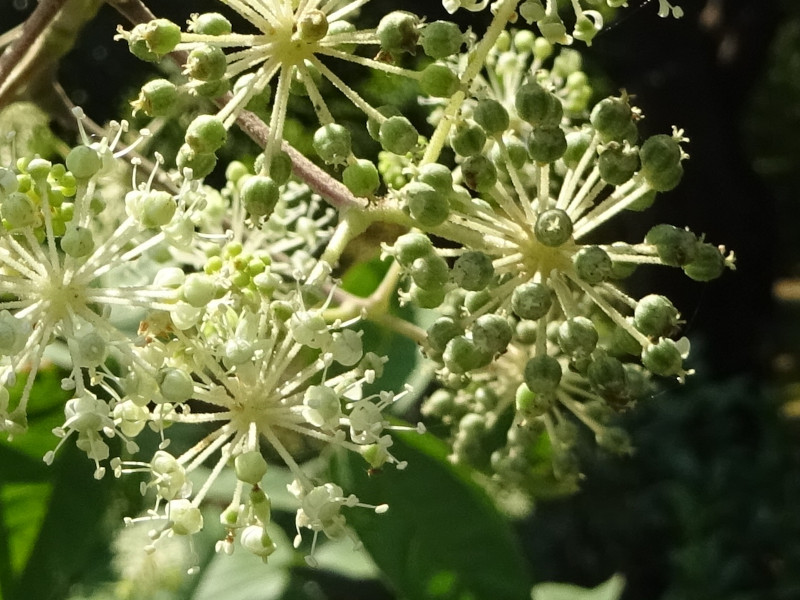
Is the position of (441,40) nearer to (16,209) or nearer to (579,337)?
(579,337)

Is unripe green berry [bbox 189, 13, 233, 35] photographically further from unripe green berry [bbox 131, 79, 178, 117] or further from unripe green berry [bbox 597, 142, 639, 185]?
unripe green berry [bbox 597, 142, 639, 185]

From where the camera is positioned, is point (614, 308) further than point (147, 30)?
Yes

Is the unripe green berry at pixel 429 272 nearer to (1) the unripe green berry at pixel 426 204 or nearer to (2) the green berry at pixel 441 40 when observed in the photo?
(1) the unripe green berry at pixel 426 204

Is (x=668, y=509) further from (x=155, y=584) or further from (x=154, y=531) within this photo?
(x=154, y=531)

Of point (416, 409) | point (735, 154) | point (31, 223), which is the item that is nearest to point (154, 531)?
point (31, 223)

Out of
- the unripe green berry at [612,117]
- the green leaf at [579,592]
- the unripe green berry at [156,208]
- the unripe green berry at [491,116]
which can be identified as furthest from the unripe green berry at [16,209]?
the green leaf at [579,592]

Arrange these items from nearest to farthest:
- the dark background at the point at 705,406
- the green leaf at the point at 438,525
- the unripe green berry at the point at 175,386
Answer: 1. the unripe green berry at the point at 175,386
2. the green leaf at the point at 438,525
3. the dark background at the point at 705,406

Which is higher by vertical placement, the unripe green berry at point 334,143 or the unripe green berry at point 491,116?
the unripe green berry at point 491,116
